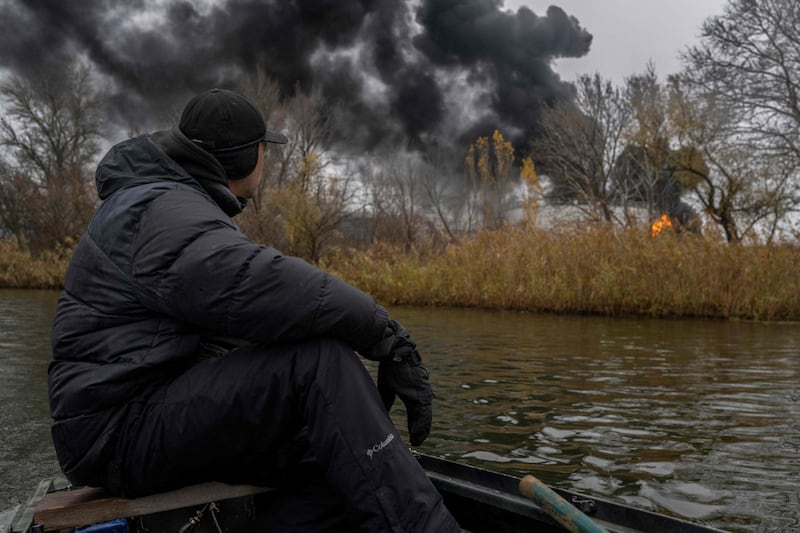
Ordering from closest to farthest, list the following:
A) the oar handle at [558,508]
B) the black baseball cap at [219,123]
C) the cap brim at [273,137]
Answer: the oar handle at [558,508] → the black baseball cap at [219,123] → the cap brim at [273,137]

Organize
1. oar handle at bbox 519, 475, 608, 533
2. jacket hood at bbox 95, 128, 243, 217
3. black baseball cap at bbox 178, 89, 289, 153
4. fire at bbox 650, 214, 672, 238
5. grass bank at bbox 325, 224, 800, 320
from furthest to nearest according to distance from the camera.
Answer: fire at bbox 650, 214, 672, 238
grass bank at bbox 325, 224, 800, 320
black baseball cap at bbox 178, 89, 289, 153
jacket hood at bbox 95, 128, 243, 217
oar handle at bbox 519, 475, 608, 533

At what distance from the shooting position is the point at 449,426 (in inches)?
198

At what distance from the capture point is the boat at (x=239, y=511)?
2.12 meters

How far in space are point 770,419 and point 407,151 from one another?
32256mm

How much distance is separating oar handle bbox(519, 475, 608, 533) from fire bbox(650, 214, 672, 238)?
12141mm

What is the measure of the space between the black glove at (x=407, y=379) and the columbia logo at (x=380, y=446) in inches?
12.9

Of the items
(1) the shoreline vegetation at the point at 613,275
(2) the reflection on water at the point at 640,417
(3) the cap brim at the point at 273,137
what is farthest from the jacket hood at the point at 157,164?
(1) the shoreline vegetation at the point at 613,275

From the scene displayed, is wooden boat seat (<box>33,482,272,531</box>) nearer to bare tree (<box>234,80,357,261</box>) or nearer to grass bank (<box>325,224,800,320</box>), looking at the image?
grass bank (<box>325,224,800,320</box>)

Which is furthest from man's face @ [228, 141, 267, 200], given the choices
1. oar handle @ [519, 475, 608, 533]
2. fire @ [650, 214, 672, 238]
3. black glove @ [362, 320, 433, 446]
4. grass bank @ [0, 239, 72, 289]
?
grass bank @ [0, 239, 72, 289]

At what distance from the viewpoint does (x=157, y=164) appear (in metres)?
2.36

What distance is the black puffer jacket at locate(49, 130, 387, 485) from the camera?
2.06 meters

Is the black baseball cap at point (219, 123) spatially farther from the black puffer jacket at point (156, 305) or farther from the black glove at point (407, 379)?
the black glove at point (407, 379)

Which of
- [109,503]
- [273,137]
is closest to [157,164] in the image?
[273,137]

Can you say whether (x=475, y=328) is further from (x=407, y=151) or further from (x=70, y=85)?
(x=70, y=85)
